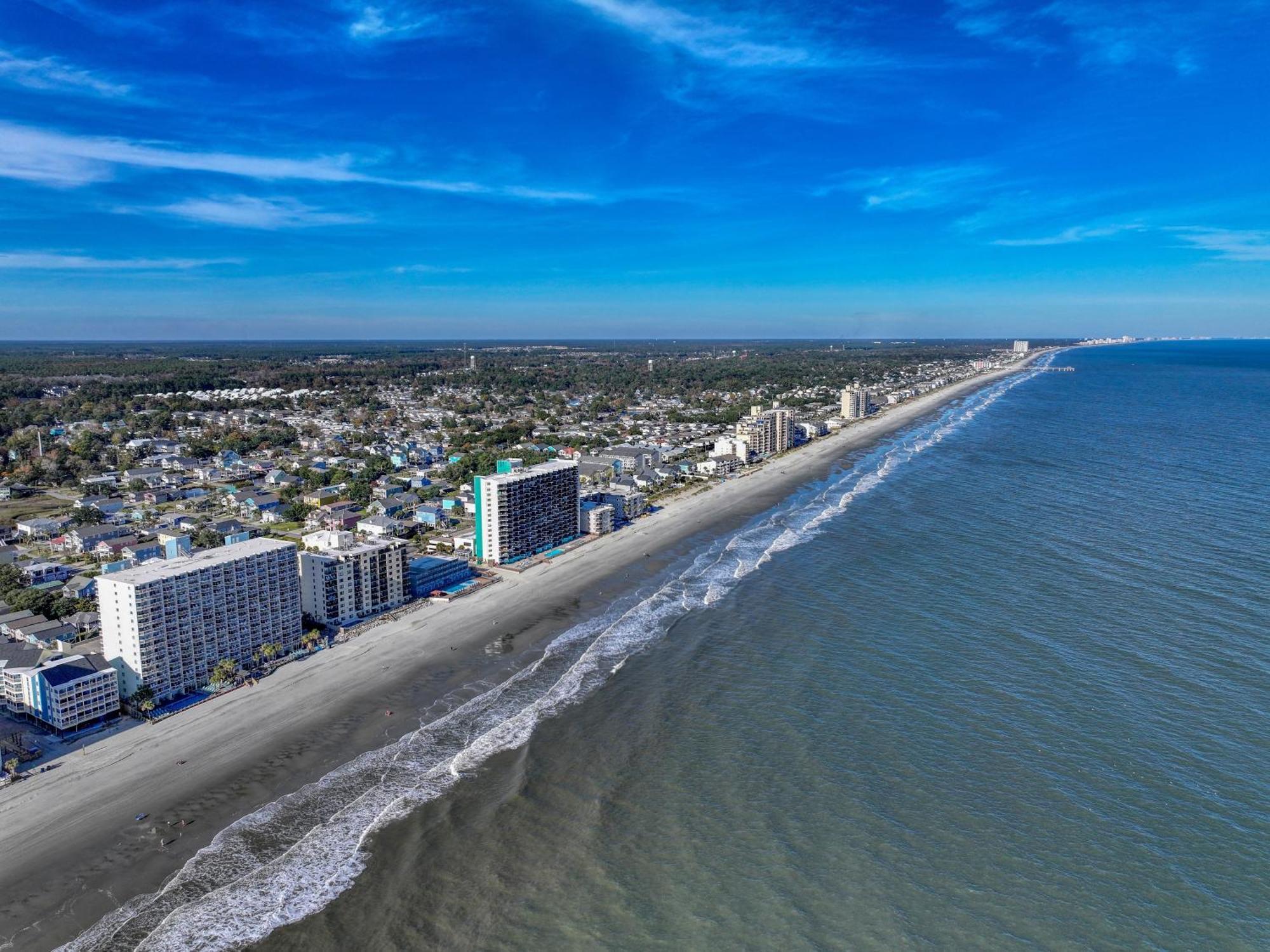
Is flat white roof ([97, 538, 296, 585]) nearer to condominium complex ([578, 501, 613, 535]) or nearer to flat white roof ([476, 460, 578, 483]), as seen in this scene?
flat white roof ([476, 460, 578, 483])

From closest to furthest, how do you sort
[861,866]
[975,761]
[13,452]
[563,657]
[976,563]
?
[861,866] < [975,761] < [563,657] < [976,563] < [13,452]

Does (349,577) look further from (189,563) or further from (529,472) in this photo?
(529,472)

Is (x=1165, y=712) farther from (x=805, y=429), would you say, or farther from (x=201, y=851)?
(x=805, y=429)

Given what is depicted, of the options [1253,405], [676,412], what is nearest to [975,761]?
[676,412]

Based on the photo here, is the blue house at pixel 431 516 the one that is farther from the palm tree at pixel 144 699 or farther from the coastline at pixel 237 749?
the palm tree at pixel 144 699

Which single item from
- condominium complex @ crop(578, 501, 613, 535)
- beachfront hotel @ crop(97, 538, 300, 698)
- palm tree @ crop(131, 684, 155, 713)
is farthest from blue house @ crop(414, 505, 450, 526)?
palm tree @ crop(131, 684, 155, 713)

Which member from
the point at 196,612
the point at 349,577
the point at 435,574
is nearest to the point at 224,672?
the point at 196,612

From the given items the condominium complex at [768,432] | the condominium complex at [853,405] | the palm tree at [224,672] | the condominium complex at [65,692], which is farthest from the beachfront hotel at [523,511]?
the condominium complex at [853,405]
